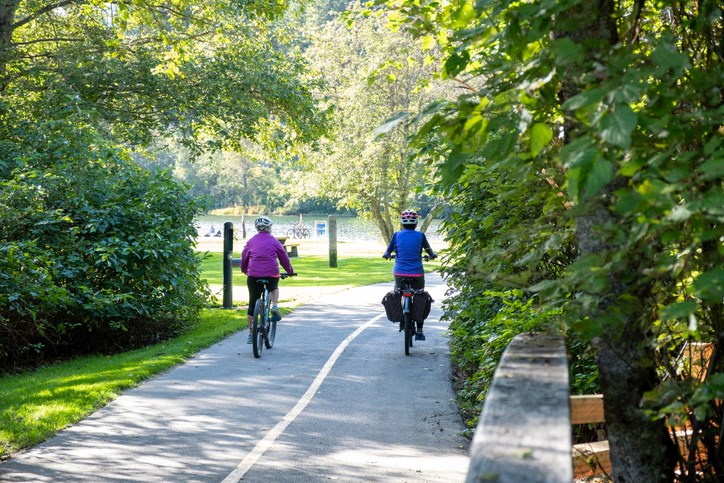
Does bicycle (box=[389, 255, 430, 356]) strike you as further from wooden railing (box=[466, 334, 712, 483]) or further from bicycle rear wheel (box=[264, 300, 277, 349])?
wooden railing (box=[466, 334, 712, 483])

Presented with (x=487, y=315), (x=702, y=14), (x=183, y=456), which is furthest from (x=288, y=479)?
(x=702, y=14)

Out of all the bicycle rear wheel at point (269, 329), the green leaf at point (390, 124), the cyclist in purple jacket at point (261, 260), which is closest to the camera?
the green leaf at point (390, 124)

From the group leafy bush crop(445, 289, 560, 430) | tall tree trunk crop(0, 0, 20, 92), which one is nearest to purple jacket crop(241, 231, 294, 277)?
leafy bush crop(445, 289, 560, 430)

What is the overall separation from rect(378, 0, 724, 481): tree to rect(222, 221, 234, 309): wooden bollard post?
15.2m

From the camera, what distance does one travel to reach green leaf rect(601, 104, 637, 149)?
8.36 feet

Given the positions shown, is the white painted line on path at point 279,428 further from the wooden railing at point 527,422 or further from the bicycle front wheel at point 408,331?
the wooden railing at point 527,422

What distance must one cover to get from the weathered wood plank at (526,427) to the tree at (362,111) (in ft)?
113

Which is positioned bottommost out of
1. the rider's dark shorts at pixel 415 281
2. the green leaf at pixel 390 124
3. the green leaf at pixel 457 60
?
the rider's dark shorts at pixel 415 281

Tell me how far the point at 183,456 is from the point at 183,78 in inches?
560

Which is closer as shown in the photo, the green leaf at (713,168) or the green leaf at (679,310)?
the green leaf at (713,168)

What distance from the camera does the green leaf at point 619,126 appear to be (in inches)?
100

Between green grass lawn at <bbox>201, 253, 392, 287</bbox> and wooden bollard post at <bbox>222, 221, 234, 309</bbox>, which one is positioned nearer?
wooden bollard post at <bbox>222, 221, 234, 309</bbox>

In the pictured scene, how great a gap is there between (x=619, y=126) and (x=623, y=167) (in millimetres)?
372

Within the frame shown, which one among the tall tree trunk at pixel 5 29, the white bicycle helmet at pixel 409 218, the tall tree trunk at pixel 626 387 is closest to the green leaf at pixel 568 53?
the tall tree trunk at pixel 626 387
